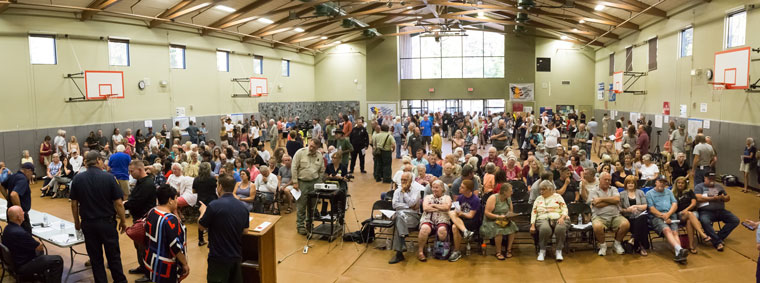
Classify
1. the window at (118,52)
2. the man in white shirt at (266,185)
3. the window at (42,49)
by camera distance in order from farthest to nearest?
1. the window at (118,52)
2. the window at (42,49)
3. the man in white shirt at (266,185)

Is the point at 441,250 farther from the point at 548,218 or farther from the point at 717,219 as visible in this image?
the point at 717,219

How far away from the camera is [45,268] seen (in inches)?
192

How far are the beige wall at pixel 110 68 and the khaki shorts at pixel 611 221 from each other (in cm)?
1345

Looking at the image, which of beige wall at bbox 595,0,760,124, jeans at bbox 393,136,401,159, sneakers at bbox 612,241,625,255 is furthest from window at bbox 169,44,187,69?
beige wall at bbox 595,0,760,124

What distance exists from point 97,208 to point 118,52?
12091 millimetres

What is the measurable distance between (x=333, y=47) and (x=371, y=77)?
2.73 meters

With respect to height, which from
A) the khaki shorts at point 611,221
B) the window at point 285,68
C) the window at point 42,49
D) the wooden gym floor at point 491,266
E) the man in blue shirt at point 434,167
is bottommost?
the wooden gym floor at point 491,266

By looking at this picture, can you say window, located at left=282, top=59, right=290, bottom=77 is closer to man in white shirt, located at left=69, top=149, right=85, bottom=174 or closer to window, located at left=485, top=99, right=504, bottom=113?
window, located at left=485, top=99, right=504, bottom=113

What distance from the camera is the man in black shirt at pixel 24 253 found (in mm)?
4777

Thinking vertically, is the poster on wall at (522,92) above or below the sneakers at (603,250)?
above

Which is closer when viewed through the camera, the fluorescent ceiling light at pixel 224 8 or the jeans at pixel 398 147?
the jeans at pixel 398 147

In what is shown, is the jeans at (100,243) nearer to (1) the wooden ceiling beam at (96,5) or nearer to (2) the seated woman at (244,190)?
(2) the seated woman at (244,190)

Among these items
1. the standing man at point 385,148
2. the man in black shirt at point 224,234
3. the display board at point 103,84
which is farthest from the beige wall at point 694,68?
the display board at point 103,84

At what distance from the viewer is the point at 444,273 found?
576 cm
